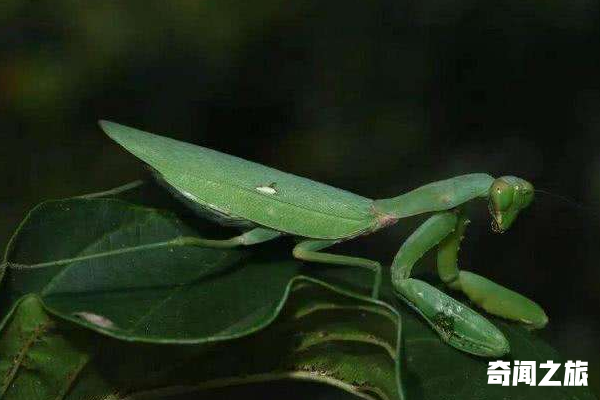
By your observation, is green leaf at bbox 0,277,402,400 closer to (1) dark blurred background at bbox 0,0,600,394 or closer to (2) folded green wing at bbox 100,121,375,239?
(2) folded green wing at bbox 100,121,375,239

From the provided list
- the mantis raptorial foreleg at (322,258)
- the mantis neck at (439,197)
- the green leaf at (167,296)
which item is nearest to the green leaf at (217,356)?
the green leaf at (167,296)

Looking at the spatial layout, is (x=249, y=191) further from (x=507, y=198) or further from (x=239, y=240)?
(x=507, y=198)

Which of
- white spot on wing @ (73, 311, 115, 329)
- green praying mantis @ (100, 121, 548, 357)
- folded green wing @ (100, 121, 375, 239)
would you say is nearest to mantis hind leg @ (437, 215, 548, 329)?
green praying mantis @ (100, 121, 548, 357)

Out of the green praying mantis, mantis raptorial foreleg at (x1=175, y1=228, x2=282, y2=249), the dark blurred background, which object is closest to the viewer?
mantis raptorial foreleg at (x1=175, y1=228, x2=282, y2=249)

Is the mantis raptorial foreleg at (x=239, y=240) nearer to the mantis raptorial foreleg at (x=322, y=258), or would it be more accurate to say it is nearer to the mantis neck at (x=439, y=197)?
the mantis raptorial foreleg at (x=322, y=258)

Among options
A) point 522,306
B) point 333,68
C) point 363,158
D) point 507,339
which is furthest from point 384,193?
point 507,339
